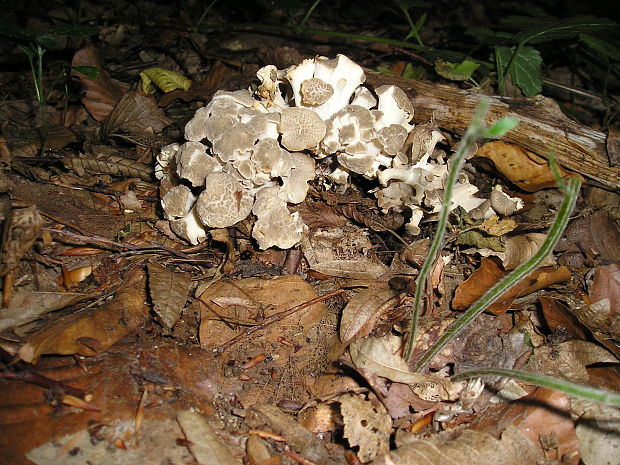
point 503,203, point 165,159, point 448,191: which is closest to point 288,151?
point 165,159

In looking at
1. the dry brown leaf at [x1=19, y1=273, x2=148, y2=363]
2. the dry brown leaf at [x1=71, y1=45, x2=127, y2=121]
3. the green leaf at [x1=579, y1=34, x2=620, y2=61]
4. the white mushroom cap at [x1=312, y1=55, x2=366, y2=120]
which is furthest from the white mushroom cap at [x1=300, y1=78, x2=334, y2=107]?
the green leaf at [x1=579, y1=34, x2=620, y2=61]

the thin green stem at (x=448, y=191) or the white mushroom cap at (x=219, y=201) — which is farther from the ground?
the thin green stem at (x=448, y=191)

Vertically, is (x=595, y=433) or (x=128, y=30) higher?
(x=128, y=30)

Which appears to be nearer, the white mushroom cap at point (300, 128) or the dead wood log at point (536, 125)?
the white mushroom cap at point (300, 128)

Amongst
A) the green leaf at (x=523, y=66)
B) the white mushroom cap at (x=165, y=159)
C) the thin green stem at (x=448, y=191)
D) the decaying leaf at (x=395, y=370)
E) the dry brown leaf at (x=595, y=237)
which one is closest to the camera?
the thin green stem at (x=448, y=191)

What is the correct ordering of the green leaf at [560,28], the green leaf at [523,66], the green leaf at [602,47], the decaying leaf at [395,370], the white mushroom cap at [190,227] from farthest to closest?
the green leaf at [602,47], the green leaf at [523,66], the green leaf at [560,28], the white mushroom cap at [190,227], the decaying leaf at [395,370]

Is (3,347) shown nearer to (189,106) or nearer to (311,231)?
(311,231)

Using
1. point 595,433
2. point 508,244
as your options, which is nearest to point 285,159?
point 508,244

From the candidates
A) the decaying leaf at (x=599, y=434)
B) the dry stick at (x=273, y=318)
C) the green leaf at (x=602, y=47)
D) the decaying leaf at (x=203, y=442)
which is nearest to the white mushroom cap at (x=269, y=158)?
the dry stick at (x=273, y=318)

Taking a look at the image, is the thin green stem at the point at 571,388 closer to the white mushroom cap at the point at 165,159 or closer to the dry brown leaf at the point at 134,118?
the white mushroom cap at the point at 165,159
